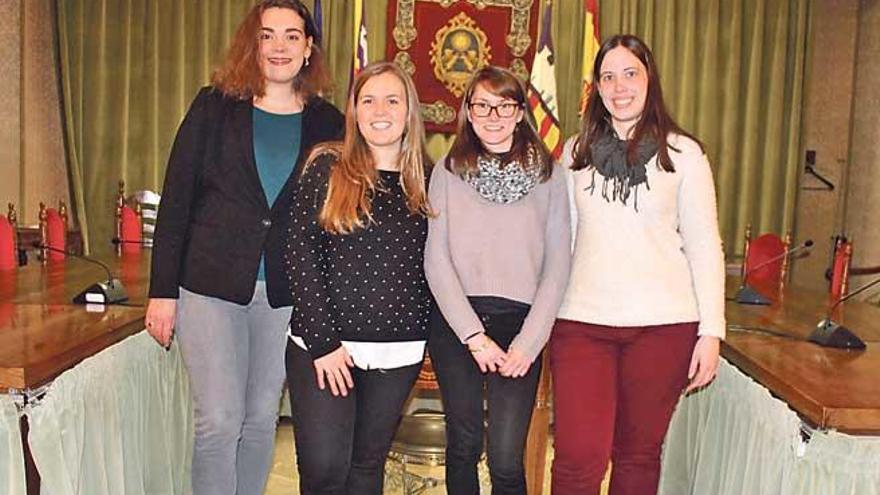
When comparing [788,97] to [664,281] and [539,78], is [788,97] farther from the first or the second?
[664,281]

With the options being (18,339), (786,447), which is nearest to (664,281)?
(786,447)

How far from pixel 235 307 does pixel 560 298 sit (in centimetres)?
79

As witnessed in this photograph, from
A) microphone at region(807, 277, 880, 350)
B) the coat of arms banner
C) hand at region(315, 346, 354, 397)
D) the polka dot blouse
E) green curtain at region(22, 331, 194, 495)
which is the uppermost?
the coat of arms banner

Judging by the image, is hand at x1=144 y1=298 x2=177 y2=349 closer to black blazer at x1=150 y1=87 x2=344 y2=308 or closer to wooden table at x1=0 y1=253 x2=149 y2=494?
black blazer at x1=150 y1=87 x2=344 y2=308

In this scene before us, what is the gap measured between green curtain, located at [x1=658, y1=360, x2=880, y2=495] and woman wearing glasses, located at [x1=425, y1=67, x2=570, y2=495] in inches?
22.2

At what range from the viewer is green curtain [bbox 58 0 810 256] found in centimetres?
529

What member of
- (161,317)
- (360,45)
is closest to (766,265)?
(360,45)

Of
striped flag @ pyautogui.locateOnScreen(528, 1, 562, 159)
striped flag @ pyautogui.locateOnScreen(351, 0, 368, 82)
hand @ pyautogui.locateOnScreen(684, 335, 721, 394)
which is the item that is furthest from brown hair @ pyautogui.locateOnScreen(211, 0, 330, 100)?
striped flag @ pyautogui.locateOnScreen(351, 0, 368, 82)

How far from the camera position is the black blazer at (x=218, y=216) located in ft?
7.03

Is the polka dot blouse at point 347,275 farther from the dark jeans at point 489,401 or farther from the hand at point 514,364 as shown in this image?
the hand at point 514,364

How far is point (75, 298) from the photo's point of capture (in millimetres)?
2611

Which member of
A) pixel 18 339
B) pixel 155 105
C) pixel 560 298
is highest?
pixel 155 105

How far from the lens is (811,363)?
2.16m

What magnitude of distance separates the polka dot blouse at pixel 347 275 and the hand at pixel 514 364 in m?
0.24
